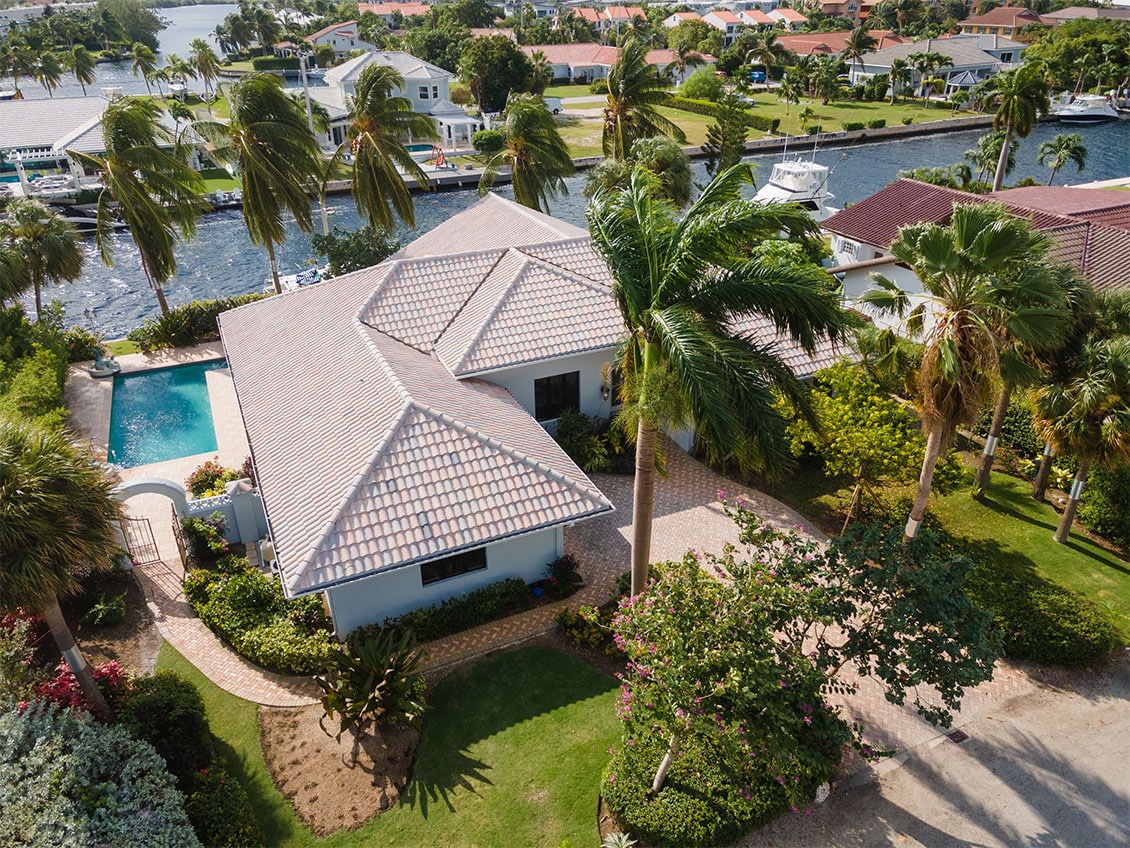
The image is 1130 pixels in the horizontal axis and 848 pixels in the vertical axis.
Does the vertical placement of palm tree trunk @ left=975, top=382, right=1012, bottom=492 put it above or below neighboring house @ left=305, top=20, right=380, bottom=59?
below

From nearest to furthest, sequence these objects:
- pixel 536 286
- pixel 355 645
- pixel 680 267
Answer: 1. pixel 680 267
2. pixel 355 645
3. pixel 536 286

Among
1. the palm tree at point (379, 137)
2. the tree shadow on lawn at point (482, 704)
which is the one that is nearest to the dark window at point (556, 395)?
the tree shadow on lawn at point (482, 704)

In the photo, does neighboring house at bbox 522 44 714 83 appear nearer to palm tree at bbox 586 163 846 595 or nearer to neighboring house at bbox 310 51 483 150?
neighboring house at bbox 310 51 483 150

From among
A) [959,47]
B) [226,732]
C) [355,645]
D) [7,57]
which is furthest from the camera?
[959,47]

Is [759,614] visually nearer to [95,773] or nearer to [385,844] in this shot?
[385,844]

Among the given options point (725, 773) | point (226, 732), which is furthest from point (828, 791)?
point (226, 732)

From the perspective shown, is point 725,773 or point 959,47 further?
point 959,47

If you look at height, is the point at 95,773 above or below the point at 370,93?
below

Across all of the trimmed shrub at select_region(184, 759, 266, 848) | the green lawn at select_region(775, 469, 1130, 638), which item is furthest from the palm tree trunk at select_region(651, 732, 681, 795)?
the green lawn at select_region(775, 469, 1130, 638)
